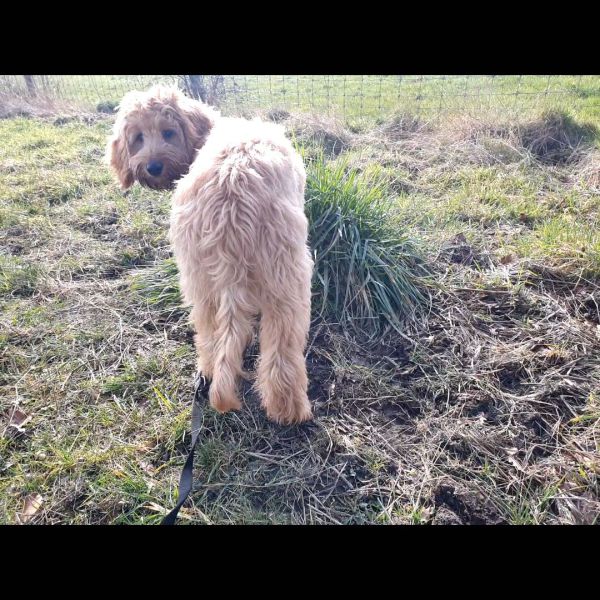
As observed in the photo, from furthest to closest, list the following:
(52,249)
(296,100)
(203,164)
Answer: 1. (296,100)
2. (52,249)
3. (203,164)

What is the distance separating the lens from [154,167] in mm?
3059

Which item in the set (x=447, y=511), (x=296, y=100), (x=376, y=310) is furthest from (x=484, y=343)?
(x=296, y=100)

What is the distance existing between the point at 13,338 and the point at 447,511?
3319 millimetres

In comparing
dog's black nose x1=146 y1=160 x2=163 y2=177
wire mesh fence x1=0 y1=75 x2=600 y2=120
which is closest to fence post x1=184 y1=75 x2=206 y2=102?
wire mesh fence x1=0 y1=75 x2=600 y2=120

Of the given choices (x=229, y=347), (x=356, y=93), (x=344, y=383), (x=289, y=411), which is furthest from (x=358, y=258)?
(x=356, y=93)

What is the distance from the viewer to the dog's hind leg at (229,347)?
7.21 ft

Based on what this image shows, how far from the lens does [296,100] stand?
8.88 m

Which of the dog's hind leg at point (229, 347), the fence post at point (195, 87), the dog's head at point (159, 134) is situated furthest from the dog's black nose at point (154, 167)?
the fence post at point (195, 87)

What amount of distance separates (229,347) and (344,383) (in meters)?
1.05

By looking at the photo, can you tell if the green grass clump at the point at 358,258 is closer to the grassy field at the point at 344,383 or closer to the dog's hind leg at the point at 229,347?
the grassy field at the point at 344,383

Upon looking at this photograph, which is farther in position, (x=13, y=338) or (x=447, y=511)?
(x=13, y=338)

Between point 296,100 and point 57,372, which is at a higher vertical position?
point 296,100

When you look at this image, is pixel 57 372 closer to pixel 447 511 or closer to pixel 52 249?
pixel 52 249

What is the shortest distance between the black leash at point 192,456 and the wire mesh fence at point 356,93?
6.18 meters
